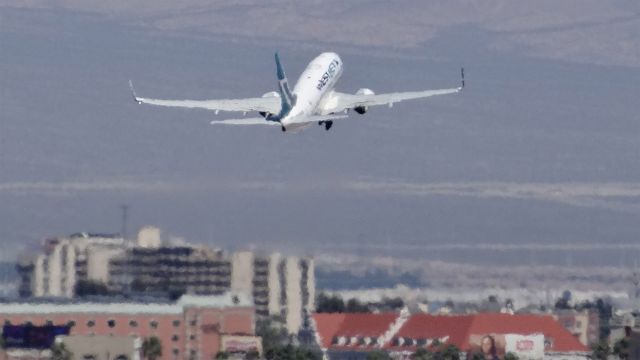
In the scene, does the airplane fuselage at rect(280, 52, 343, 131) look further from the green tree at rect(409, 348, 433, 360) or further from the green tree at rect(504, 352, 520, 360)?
the green tree at rect(409, 348, 433, 360)

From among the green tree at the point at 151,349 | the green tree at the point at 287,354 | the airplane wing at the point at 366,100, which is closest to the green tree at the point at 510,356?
the green tree at the point at 287,354

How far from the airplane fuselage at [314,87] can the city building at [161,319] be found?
40.6 meters

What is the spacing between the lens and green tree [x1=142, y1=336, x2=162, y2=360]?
18625 centimetres

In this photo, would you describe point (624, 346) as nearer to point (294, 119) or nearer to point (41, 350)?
point (41, 350)

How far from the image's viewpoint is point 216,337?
192875 millimetres

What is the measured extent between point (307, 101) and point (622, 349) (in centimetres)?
4745

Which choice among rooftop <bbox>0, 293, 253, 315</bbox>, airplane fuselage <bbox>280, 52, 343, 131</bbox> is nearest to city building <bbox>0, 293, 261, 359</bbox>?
rooftop <bbox>0, 293, 253, 315</bbox>

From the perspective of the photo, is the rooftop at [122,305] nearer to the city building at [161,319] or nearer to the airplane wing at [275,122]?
the city building at [161,319]

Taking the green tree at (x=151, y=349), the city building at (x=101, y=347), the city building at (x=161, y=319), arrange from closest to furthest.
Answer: the city building at (x=101, y=347)
the green tree at (x=151, y=349)
the city building at (x=161, y=319)

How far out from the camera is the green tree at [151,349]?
611ft

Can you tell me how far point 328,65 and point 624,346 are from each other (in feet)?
127

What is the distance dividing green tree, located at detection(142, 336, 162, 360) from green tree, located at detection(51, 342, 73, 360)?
913 cm

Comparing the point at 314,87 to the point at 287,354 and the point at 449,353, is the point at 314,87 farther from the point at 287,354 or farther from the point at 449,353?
the point at 449,353

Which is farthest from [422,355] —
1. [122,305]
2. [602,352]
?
[122,305]
